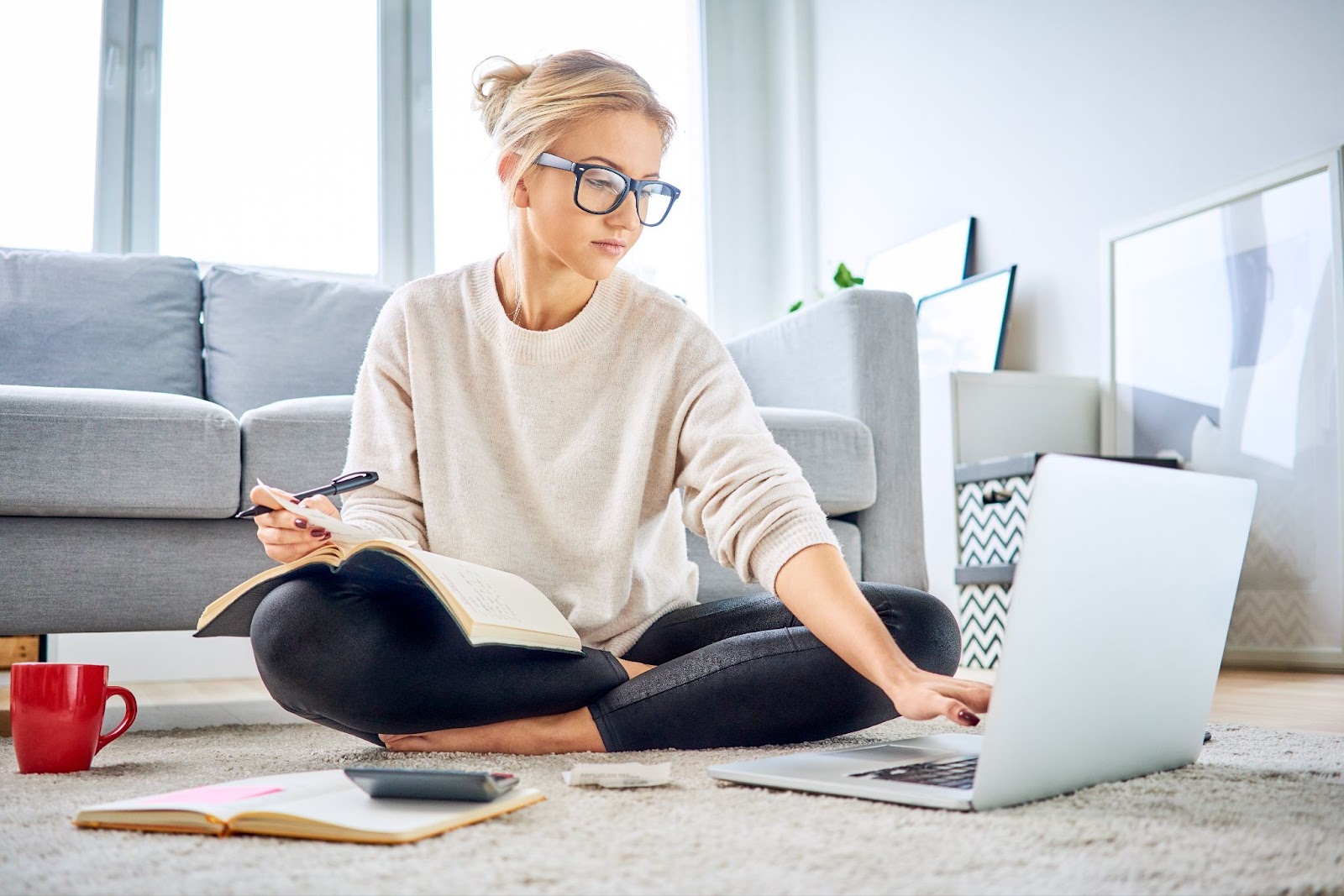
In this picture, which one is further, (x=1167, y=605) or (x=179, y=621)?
(x=179, y=621)

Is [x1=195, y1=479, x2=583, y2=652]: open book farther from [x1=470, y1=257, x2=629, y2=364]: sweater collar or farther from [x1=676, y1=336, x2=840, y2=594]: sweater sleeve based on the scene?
[x1=470, y1=257, x2=629, y2=364]: sweater collar

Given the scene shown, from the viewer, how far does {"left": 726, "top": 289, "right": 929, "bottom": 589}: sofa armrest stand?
198cm

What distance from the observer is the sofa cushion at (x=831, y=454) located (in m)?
1.91

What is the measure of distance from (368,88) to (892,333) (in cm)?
253

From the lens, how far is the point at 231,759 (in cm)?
110

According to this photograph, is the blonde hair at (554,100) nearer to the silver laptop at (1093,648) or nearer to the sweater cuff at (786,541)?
the sweater cuff at (786,541)

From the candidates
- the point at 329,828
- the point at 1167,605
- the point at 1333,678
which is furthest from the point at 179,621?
the point at 1333,678

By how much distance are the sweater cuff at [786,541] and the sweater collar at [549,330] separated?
1.14 feet

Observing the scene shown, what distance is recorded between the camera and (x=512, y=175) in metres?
1.24

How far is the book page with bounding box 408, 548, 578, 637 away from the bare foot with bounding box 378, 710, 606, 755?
107 millimetres

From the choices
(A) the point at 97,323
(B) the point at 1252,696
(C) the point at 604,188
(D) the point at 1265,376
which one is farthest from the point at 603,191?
(D) the point at 1265,376

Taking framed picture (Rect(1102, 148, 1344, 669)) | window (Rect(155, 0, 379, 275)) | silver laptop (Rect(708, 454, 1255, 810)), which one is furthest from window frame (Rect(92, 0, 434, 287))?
silver laptop (Rect(708, 454, 1255, 810))

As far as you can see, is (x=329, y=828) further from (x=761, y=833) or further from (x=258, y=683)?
(x=258, y=683)

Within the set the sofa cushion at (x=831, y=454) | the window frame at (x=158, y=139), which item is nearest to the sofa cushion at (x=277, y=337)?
the window frame at (x=158, y=139)
